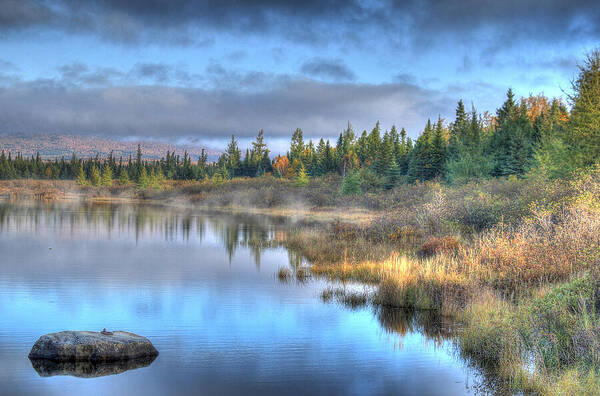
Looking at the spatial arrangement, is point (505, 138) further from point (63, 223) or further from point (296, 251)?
point (63, 223)

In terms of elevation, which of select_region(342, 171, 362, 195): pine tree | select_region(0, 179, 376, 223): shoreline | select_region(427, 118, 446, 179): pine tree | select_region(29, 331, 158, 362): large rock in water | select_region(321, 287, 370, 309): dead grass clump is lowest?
select_region(0, 179, 376, 223): shoreline

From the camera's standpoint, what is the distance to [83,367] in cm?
945

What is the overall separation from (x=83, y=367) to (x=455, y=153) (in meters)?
55.5

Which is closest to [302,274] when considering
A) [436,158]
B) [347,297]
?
[347,297]

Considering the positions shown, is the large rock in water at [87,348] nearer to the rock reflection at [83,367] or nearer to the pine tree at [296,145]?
the rock reflection at [83,367]

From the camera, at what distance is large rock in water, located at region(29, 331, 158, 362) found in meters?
9.66

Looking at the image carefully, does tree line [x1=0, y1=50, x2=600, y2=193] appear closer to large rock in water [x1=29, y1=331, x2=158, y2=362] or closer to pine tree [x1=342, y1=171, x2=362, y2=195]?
pine tree [x1=342, y1=171, x2=362, y2=195]

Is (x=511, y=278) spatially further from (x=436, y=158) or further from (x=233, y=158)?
(x=233, y=158)

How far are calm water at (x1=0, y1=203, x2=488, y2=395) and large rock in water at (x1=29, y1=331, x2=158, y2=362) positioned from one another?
0.33m

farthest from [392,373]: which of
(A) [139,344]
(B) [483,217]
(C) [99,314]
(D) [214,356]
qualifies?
(B) [483,217]

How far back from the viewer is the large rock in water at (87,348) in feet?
31.7

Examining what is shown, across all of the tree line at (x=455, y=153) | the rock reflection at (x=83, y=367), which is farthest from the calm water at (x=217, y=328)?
the tree line at (x=455, y=153)

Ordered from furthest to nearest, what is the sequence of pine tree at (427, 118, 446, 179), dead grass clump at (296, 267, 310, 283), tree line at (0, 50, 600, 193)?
pine tree at (427, 118, 446, 179), tree line at (0, 50, 600, 193), dead grass clump at (296, 267, 310, 283)

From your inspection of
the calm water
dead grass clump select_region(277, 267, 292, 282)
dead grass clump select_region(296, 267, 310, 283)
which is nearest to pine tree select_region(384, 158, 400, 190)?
the calm water
